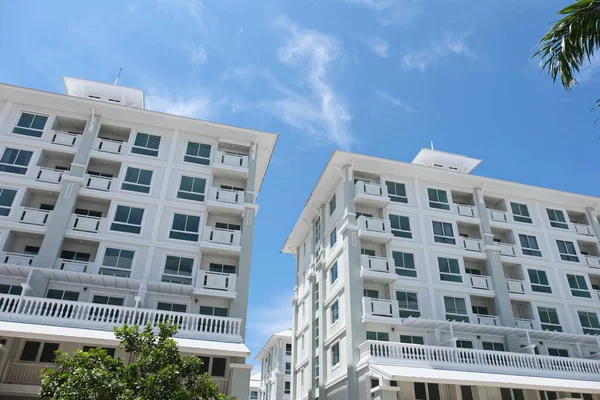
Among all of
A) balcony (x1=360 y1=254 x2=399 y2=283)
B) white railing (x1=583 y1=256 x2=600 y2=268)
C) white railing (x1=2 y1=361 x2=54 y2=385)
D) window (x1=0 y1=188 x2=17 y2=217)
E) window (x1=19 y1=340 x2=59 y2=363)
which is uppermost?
white railing (x1=583 y1=256 x2=600 y2=268)

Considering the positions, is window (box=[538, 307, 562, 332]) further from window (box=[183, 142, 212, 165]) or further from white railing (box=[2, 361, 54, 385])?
white railing (box=[2, 361, 54, 385])

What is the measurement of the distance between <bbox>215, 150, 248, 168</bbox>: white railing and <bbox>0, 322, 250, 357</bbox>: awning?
11.0m

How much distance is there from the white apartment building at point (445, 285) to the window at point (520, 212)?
0.08 metres

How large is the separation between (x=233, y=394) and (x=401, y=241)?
13.3 metres

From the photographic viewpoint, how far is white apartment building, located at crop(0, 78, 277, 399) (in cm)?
1812

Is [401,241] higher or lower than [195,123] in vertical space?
lower

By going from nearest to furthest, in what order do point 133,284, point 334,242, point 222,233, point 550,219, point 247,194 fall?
1. point 133,284
2. point 222,233
3. point 247,194
4. point 334,242
5. point 550,219

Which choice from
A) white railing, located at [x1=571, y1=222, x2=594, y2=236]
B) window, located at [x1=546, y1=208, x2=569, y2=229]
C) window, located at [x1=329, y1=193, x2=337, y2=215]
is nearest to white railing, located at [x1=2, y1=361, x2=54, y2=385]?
window, located at [x1=329, y1=193, x2=337, y2=215]

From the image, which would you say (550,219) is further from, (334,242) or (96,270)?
(96,270)

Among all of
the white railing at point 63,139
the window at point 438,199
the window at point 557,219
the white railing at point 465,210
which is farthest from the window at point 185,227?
the window at point 557,219

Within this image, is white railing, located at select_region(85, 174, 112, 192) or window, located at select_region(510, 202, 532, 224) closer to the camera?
white railing, located at select_region(85, 174, 112, 192)

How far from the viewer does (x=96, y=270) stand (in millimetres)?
21062

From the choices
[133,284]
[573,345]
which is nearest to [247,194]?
[133,284]

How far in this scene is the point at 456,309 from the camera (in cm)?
2509
